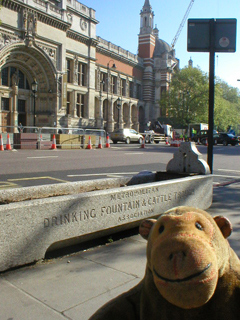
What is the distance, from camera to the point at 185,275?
144cm

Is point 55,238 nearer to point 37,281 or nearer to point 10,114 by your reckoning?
point 37,281

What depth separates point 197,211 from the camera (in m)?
1.73

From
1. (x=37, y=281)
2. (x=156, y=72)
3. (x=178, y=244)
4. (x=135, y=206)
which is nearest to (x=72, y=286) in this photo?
(x=37, y=281)

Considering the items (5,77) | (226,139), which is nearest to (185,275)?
(5,77)

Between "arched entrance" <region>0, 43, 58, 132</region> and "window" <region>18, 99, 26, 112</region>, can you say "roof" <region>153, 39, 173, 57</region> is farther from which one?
"window" <region>18, 99, 26, 112</region>

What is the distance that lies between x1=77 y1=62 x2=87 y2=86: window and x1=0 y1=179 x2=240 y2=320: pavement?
4183 cm

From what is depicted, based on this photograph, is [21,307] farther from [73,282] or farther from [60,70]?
[60,70]

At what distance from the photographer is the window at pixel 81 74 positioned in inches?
1736

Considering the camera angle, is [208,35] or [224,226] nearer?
[224,226]

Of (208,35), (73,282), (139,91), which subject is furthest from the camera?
(139,91)

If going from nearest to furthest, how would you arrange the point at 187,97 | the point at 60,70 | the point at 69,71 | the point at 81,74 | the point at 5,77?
the point at 5,77 → the point at 60,70 → the point at 69,71 → the point at 81,74 → the point at 187,97

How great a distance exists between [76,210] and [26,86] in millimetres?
35723

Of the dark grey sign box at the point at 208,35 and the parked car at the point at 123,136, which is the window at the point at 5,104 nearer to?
the parked car at the point at 123,136

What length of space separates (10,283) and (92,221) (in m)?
1.16
